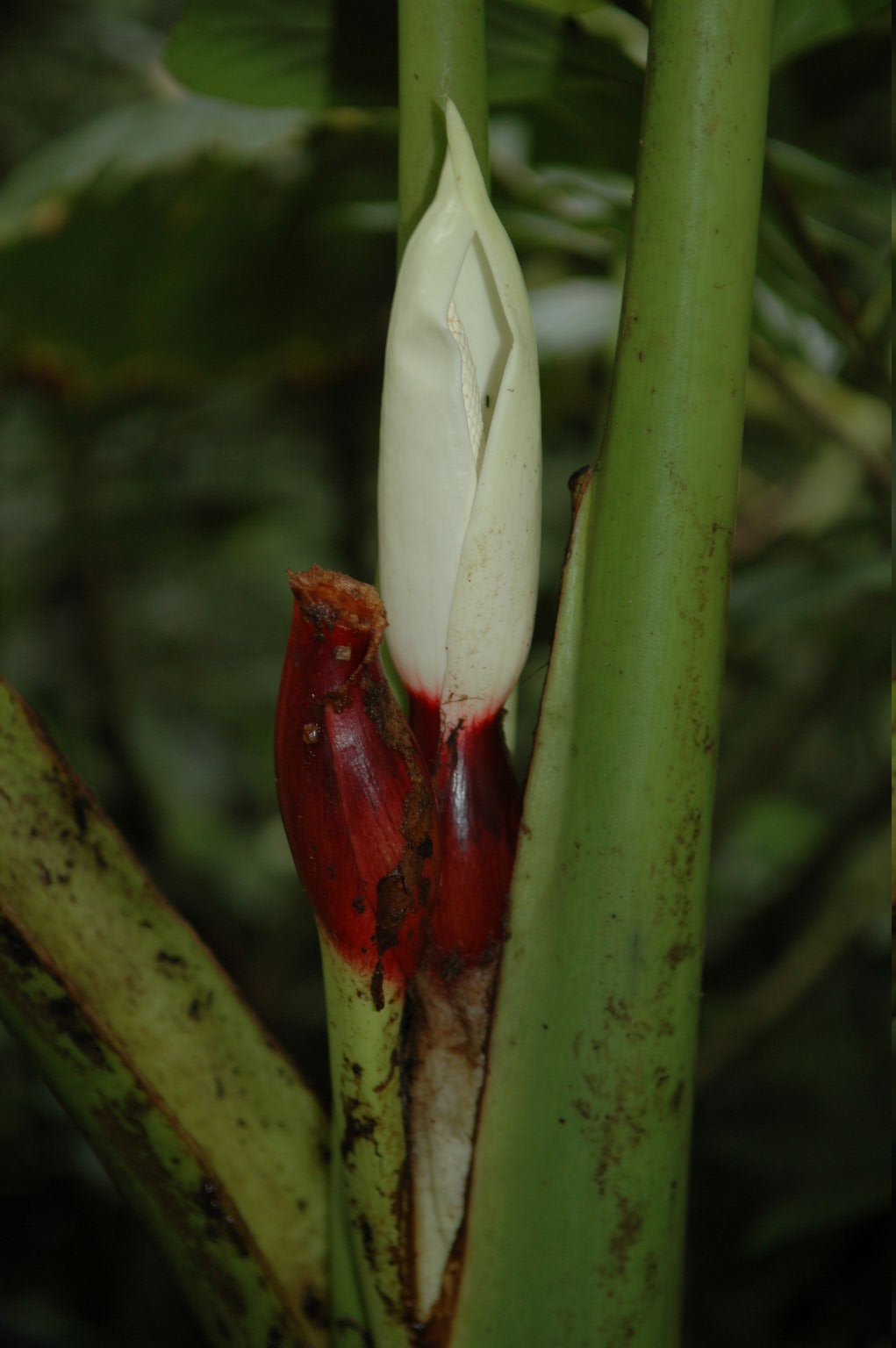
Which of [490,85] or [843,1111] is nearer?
[490,85]

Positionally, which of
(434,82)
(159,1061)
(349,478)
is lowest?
(159,1061)

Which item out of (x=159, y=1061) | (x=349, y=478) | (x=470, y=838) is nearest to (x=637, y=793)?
(x=470, y=838)

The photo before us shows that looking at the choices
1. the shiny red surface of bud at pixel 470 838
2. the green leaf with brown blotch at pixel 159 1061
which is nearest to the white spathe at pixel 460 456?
the shiny red surface of bud at pixel 470 838

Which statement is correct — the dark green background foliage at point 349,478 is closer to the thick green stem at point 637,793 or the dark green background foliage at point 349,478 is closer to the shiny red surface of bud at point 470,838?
the thick green stem at point 637,793

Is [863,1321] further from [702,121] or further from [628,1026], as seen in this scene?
[702,121]

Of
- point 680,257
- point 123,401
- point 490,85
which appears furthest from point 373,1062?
point 123,401

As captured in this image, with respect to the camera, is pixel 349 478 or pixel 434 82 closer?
pixel 434 82

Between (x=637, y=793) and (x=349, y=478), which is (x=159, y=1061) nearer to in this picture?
(x=637, y=793)
